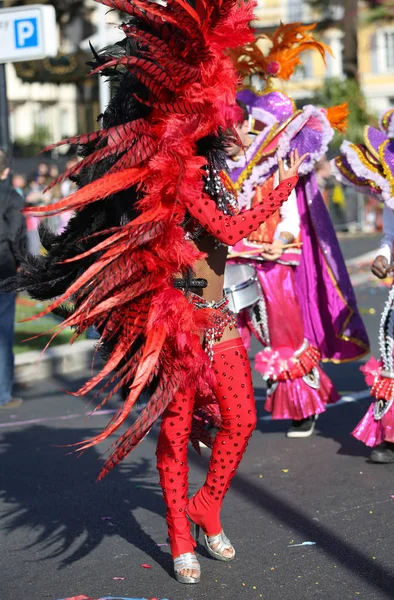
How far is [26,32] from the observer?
9016 mm

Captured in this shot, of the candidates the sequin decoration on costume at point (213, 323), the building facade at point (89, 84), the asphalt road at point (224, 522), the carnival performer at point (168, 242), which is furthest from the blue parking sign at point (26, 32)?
the building facade at point (89, 84)

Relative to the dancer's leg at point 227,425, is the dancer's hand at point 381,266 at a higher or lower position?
higher

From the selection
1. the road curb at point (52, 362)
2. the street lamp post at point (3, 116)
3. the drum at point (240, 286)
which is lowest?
the road curb at point (52, 362)

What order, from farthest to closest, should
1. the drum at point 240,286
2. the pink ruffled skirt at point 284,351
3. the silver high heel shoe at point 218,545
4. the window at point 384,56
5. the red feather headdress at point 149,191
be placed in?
the window at point 384,56 → the pink ruffled skirt at point 284,351 → the drum at point 240,286 → the silver high heel shoe at point 218,545 → the red feather headdress at point 149,191

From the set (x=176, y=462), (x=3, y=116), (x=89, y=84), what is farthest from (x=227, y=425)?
(x=89, y=84)

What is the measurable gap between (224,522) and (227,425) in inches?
32.4

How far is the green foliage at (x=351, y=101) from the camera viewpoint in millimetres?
30312

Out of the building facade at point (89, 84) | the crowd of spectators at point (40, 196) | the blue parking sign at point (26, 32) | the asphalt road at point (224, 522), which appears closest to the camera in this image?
the asphalt road at point (224, 522)

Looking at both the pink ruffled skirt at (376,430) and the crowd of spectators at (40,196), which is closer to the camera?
the pink ruffled skirt at (376,430)

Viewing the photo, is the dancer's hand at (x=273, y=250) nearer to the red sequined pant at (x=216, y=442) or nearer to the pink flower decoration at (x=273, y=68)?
the pink flower decoration at (x=273, y=68)

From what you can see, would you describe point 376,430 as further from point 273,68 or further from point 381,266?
point 273,68

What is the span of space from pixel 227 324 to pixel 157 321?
0.37m

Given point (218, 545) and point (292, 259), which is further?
point (292, 259)

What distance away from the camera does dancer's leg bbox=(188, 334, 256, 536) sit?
4348 mm
